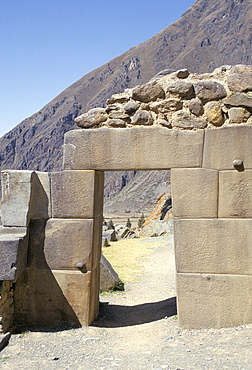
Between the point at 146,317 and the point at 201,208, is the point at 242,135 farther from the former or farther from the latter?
the point at 146,317

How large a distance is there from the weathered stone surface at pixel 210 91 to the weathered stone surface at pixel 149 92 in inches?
20.5

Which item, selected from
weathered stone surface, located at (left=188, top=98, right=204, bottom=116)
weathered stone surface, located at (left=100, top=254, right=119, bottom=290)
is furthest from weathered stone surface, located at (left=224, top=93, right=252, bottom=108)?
weathered stone surface, located at (left=100, top=254, right=119, bottom=290)

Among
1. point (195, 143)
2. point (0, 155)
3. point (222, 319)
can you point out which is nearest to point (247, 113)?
point (195, 143)

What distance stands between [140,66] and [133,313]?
370ft

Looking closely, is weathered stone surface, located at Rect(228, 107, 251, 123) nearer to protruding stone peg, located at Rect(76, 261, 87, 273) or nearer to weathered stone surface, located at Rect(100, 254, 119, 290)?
protruding stone peg, located at Rect(76, 261, 87, 273)

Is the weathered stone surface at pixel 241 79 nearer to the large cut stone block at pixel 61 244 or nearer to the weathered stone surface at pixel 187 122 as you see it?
the weathered stone surface at pixel 187 122

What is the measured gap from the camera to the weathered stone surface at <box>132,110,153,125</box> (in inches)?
207

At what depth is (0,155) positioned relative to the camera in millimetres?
109938

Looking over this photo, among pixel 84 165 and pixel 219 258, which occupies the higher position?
pixel 84 165

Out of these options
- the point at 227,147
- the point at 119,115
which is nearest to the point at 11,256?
the point at 119,115

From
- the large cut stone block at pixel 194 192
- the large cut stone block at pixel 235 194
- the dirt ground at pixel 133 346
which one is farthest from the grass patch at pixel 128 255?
the large cut stone block at pixel 235 194

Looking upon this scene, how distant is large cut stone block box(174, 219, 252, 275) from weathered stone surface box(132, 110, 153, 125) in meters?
1.40

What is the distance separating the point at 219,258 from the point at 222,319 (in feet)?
2.57

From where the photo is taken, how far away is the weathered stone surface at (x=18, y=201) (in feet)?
17.5
